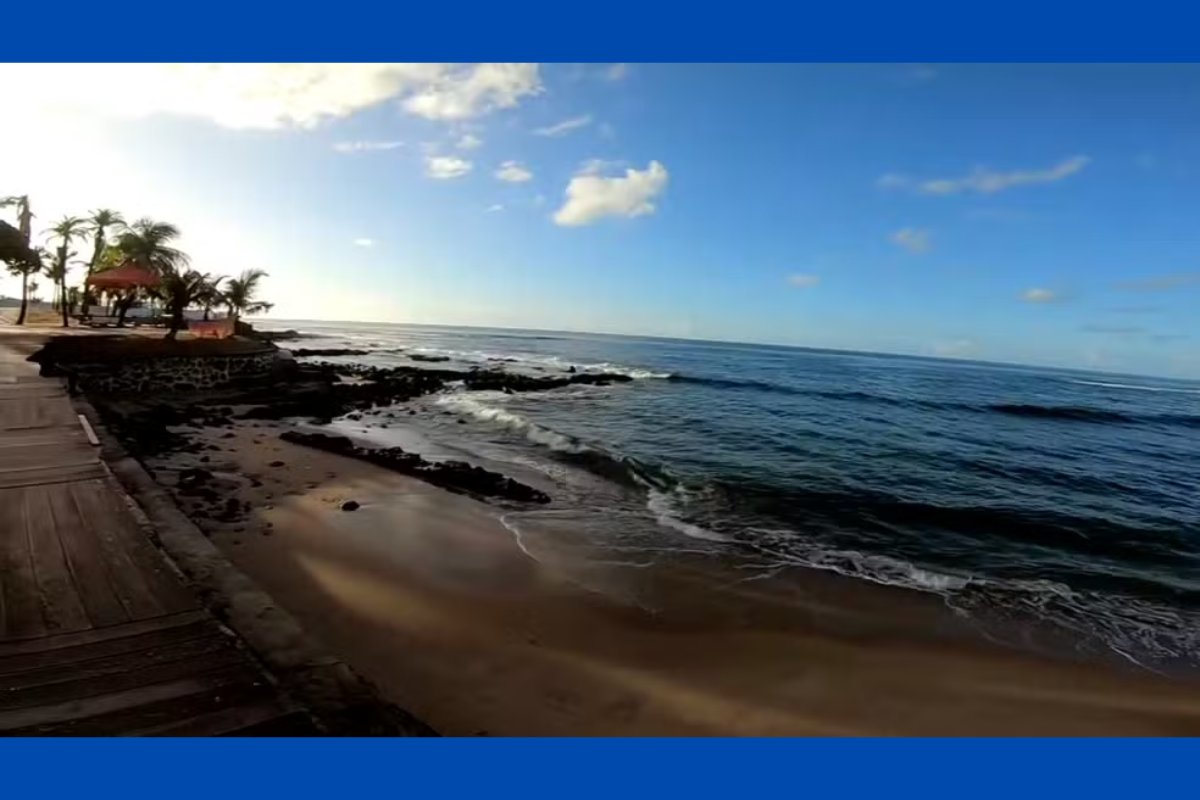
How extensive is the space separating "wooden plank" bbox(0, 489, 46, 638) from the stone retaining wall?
39.3 feet

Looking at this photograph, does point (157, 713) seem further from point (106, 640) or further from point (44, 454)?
point (44, 454)

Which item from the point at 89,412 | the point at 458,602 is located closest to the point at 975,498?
the point at 458,602

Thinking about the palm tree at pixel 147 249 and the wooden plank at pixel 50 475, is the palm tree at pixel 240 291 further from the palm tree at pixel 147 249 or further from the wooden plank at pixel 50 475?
the wooden plank at pixel 50 475

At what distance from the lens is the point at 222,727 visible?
133 inches

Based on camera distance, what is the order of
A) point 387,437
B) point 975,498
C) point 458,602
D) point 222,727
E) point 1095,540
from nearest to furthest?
point 222,727, point 458,602, point 1095,540, point 975,498, point 387,437

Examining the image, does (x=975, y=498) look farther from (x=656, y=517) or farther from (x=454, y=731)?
(x=454, y=731)

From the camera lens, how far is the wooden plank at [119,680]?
3562mm

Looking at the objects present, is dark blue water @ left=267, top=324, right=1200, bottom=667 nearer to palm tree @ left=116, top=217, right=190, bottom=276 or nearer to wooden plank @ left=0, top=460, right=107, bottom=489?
wooden plank @ left=0, top=460, right=107, bottom=489

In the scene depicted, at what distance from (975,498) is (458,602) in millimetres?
13582

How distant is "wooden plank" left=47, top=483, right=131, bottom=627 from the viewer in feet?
14.9

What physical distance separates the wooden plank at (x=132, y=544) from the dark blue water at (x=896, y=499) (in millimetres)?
5718

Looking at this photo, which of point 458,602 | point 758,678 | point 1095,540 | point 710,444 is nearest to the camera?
point 758,678

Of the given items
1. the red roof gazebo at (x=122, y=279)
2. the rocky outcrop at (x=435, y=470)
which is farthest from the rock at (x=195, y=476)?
the red roof gazebo at (x=122, y=279)

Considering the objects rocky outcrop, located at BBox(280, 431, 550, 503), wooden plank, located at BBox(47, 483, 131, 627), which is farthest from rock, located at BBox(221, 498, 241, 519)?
rocky outcrop, located at BBox(280, 431, 550, 503)
